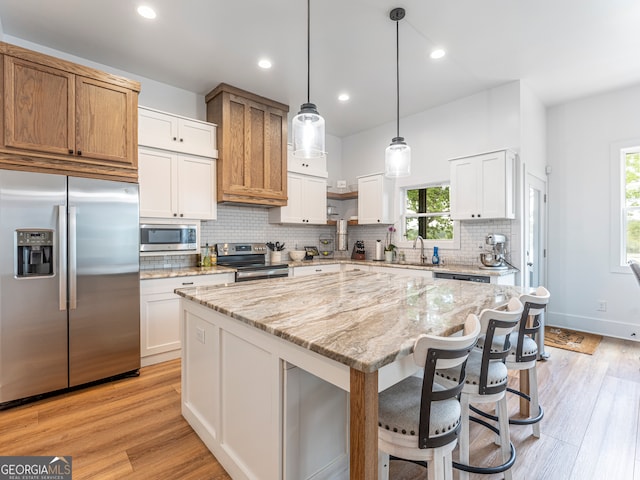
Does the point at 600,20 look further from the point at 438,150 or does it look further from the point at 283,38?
the point at 283,38

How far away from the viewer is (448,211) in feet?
15.1

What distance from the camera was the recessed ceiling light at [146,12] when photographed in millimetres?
2516

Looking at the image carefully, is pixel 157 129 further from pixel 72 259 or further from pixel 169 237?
pixel 72 259

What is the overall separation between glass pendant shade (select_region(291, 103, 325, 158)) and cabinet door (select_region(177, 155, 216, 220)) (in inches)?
77.4

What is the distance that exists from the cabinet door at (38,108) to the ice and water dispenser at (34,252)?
66 cm

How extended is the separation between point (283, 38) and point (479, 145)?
9.08ft

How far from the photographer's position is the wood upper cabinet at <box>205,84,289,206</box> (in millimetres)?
3861

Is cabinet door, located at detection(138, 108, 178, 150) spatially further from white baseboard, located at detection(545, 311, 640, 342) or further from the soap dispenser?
white baseboard, located at detection(545, 311, 640, 342)

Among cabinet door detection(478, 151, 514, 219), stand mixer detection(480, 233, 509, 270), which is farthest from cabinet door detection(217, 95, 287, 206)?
stand mixer detection(480, 233, 509, 270)

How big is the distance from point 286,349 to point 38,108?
9.22 ft

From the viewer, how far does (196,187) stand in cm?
373

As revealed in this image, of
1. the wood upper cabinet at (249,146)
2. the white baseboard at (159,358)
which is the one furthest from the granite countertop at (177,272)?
the wood upper cabinet at (249,146)

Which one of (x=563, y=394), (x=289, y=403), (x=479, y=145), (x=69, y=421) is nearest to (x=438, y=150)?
(x=479, y=145)

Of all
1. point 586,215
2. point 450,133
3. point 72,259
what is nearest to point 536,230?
point 586,215
